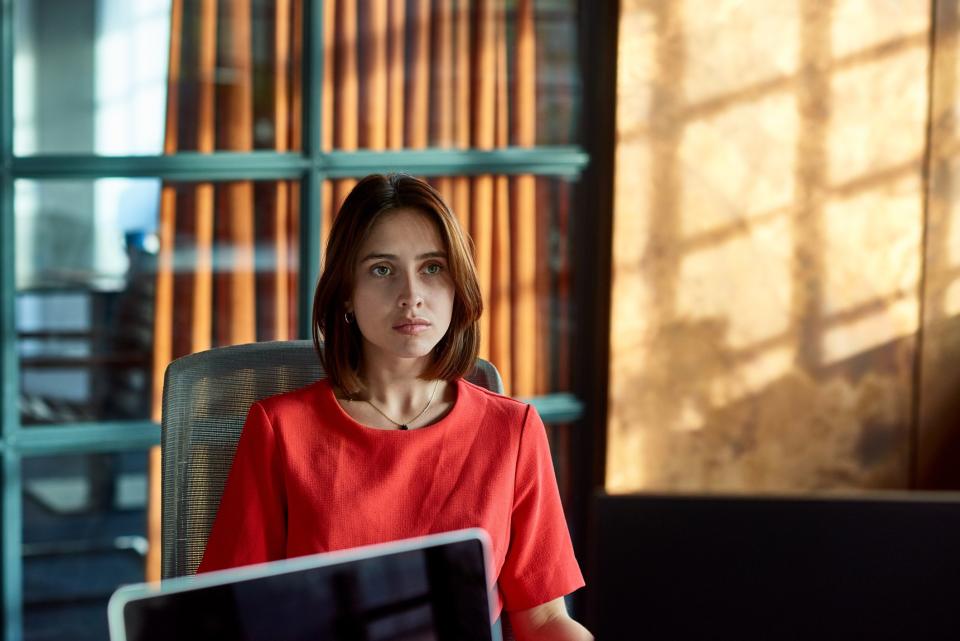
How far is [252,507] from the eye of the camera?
1.46 metres

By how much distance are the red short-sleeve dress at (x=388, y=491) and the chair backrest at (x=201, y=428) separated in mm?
121

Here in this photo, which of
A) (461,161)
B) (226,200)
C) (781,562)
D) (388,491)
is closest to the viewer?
(781,562)

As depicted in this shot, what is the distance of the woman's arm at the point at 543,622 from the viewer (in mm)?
1438

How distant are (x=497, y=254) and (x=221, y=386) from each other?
56.4 inches

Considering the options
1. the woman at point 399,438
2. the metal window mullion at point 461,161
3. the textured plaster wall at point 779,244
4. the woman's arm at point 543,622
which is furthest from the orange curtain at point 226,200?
the woman's arm at point 543,622

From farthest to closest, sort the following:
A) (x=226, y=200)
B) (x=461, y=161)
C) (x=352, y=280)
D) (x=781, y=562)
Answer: (x=461, y=161)
(x=226, y=200)
(x=352, y=280)
(x=781, y=562)

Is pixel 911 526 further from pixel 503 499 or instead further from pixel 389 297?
pixel 389 297

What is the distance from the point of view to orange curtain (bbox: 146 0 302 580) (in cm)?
275

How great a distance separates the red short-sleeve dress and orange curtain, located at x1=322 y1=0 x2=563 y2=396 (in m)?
1.42

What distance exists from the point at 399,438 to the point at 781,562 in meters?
0.79

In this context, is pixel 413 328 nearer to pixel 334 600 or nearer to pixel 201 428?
pixel 201 428

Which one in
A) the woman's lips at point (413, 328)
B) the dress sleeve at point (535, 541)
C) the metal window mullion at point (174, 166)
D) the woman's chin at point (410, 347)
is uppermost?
the metal window mullion at point (174, 166)

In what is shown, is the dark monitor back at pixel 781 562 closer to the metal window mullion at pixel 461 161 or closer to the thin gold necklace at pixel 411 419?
the thin gold necklace at pixel 411 419

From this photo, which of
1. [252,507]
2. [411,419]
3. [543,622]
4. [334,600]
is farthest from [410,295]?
[334,600]
